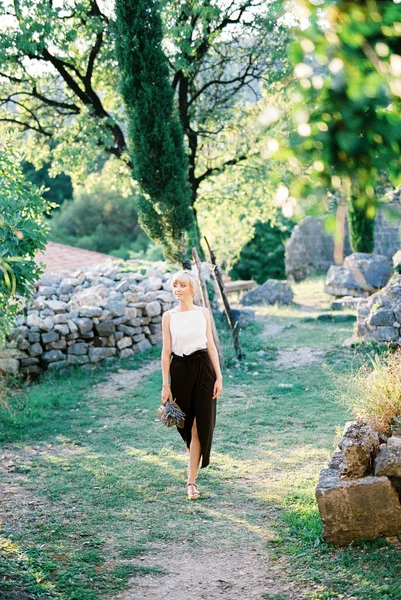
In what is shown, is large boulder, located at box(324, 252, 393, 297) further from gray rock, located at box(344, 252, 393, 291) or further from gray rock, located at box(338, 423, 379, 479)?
gray rock, located at box(338, 423, 379, 479)

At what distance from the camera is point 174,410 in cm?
557

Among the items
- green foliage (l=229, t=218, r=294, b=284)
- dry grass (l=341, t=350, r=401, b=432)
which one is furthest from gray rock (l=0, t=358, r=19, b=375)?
green foliage (l=229, t=218, r=294, b=284)

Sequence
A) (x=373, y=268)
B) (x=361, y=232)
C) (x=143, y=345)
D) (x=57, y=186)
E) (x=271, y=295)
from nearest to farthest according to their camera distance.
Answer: (x=143, y=345) < (x=373, y=268) < (x=271, y=295) < (x=361, y=232) < (x=57, y=186)

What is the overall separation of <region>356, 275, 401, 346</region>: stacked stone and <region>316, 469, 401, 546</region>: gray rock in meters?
5.50

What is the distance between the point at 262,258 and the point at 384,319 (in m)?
17.9

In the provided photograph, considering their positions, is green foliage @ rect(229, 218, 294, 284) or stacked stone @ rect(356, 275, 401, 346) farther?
green foliage @ rect(229, 218, 294, 284)

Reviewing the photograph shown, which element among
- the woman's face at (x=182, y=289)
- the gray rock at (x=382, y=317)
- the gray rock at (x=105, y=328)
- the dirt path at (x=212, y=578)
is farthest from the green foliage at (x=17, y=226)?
the gray rock at (x=382, y=317)

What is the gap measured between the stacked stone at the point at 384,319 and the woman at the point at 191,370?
4916mm

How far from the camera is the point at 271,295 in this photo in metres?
17.5

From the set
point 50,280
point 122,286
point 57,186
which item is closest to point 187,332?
point 122,286

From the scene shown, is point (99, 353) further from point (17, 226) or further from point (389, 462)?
point (389, 462)

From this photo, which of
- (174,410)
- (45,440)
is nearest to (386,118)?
(174,410)

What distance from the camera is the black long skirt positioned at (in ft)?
18.7

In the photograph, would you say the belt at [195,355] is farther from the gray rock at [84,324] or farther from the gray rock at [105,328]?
the gray rock at [105,328]
